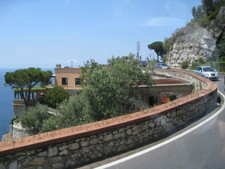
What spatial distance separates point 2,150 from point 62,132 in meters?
1.28

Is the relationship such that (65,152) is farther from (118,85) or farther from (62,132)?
(118,85)

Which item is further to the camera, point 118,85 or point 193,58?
point 193,58

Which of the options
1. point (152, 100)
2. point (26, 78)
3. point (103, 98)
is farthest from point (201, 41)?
point (103, 98)

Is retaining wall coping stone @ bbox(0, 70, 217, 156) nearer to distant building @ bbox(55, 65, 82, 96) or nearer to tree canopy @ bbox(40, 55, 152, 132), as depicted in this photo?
tree canopy @ bbox(40, 55, 152, 132)

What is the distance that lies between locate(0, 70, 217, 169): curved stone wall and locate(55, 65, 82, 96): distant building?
1500 inches

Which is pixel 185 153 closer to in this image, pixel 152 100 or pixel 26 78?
pixel 152 100

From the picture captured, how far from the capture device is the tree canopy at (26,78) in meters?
37.6

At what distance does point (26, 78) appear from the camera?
125ft

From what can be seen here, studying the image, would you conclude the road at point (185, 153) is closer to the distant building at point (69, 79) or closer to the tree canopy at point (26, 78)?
the tree canopy at point (26, 78)

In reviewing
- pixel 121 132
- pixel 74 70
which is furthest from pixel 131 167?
pixel 74 70

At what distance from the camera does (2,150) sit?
4133 mm

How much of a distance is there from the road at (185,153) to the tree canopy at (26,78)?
116ft

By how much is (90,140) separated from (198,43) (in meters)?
50.9

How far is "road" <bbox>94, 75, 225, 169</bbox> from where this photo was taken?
16.1ft
